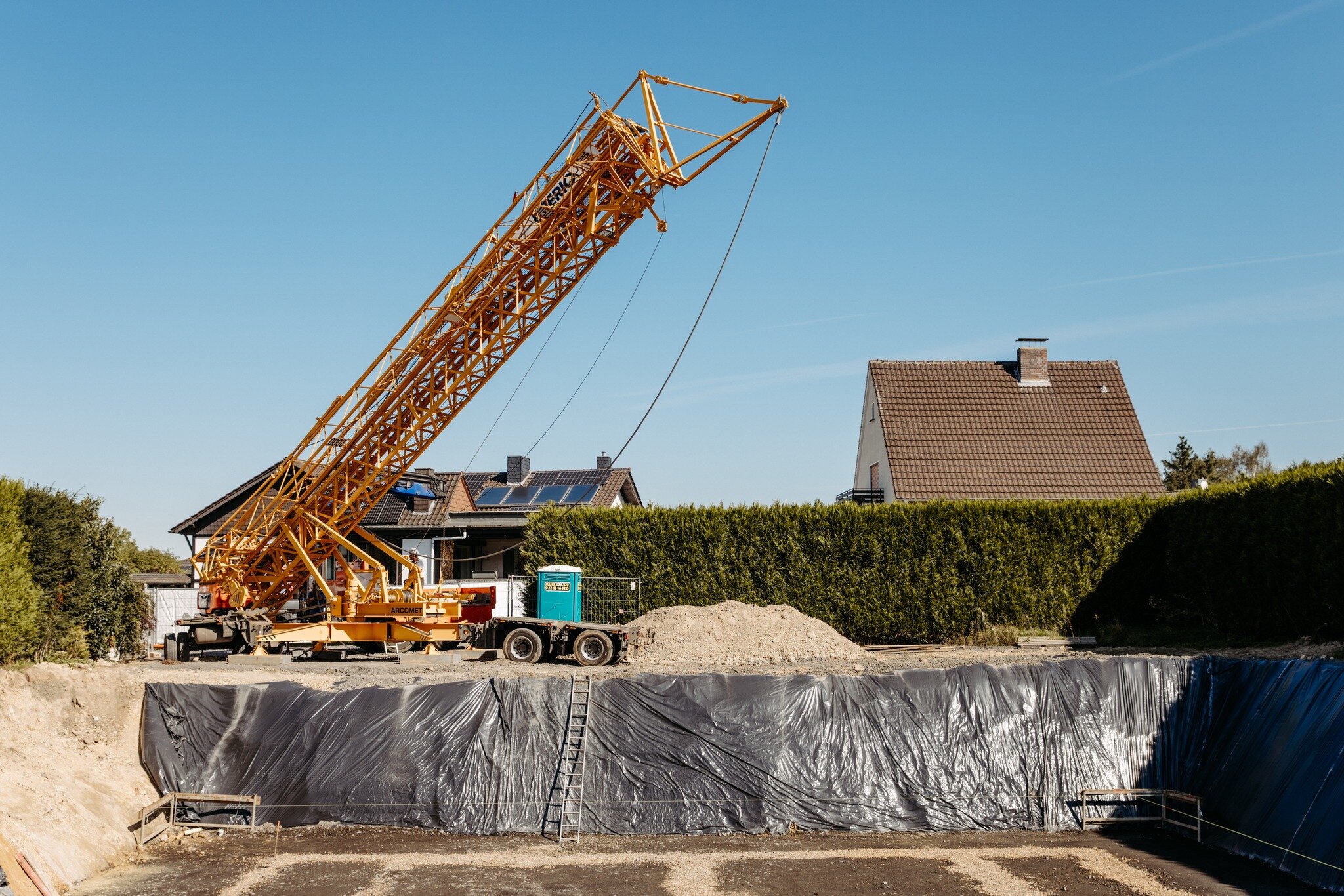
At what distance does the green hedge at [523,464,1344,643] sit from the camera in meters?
22.5

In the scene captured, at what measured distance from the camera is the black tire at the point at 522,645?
19062 mm

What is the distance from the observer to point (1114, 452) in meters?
27.7

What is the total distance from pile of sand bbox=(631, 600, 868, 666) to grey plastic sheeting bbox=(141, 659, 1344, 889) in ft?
20.0

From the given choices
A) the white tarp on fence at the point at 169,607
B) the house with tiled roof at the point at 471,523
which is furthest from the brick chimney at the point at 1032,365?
the white tarp on fence at the point at 169,607

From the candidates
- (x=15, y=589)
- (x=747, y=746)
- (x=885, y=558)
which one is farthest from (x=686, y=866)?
(x=885, y=558)

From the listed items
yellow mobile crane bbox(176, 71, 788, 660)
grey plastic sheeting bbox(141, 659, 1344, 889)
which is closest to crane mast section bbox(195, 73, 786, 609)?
yellow mobile crane bbox(176, 71, 788, 660)

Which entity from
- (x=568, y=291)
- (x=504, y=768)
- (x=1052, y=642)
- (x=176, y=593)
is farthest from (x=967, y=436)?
(x=176, y=593)

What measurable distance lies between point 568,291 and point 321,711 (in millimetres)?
8847

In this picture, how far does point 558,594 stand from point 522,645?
1.91 metres

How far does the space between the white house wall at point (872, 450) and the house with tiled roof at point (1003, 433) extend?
0.24 ft

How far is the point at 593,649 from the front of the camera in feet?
61.7

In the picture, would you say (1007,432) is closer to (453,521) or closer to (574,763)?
(453,521)

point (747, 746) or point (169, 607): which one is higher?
point (169, 607)

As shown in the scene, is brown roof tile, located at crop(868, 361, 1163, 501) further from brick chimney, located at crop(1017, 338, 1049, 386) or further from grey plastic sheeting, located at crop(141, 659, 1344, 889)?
grey plastic sheeting, located at crop(141, 659, 1344, 889)
